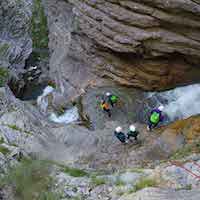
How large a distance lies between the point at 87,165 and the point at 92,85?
270 inches

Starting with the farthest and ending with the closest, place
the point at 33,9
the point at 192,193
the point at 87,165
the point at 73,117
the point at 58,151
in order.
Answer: the point at 33,9 → the point at 73,117 → the point at 58,151 → the point at 87,165 → the point at 192,193

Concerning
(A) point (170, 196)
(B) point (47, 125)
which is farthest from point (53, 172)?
(B) point (47, 125)

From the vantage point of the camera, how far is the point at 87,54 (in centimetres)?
1967

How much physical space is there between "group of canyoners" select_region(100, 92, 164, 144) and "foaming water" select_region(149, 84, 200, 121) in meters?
1.47

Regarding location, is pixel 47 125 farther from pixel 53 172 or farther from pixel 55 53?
pixel 55 53

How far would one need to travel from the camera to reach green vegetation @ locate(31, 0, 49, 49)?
78.9ft

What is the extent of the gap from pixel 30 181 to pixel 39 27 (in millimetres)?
15338

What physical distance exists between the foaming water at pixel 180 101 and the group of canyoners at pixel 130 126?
1470mm

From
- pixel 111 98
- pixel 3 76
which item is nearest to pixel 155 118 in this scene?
pixel 111 98

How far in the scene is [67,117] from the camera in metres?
19.1

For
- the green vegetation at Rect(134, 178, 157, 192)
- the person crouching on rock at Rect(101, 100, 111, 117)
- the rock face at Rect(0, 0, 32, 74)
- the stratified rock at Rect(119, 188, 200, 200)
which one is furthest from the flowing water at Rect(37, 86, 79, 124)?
the stratified rock at Rect(119, 188, 200, 200)

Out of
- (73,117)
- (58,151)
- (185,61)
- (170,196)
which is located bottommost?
(73,117)

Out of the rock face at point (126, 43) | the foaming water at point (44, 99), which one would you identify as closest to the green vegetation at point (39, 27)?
the rock face at point (126, 43)

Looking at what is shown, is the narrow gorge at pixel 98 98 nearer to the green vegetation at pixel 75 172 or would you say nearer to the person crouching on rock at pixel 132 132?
the green vegetation at pixel 75 172
